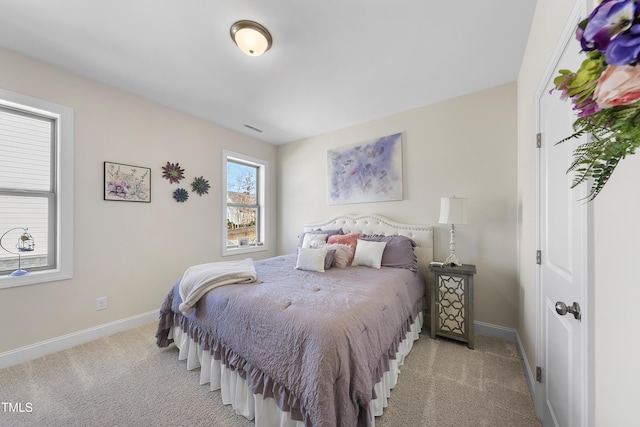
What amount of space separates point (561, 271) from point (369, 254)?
1.58 metres

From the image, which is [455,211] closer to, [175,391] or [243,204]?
[175,391]

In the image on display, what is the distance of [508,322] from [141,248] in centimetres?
408

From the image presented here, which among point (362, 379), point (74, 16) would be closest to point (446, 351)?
point (362, 379)

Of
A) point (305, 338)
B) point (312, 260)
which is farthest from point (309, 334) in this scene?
point (312, 260)

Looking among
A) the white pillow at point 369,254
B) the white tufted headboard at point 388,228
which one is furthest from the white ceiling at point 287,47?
the white pillow at point 369,254

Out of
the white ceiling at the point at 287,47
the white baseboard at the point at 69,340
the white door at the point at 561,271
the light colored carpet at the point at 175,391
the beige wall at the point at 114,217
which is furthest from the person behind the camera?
the beige wall at the point at 114,217

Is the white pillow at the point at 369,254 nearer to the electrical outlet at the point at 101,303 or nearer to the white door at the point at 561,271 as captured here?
the white door at the point at 561,271

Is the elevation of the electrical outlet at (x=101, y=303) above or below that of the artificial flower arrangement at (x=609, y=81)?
below

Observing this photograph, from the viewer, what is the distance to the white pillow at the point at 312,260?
7.97 ft

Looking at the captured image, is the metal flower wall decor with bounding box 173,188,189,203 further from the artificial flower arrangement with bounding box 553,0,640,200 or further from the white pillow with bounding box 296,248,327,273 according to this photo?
the artificial flower arrangement with bounding box 553,0,640,200

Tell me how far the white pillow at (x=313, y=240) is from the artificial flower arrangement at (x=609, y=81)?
8.59 ft

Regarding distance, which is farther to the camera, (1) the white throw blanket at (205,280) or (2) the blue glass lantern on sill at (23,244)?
(2) the blue glass lantern on sill at (23,244)

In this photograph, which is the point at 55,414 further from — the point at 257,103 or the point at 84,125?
the point at 257,103

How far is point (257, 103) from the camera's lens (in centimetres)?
291
